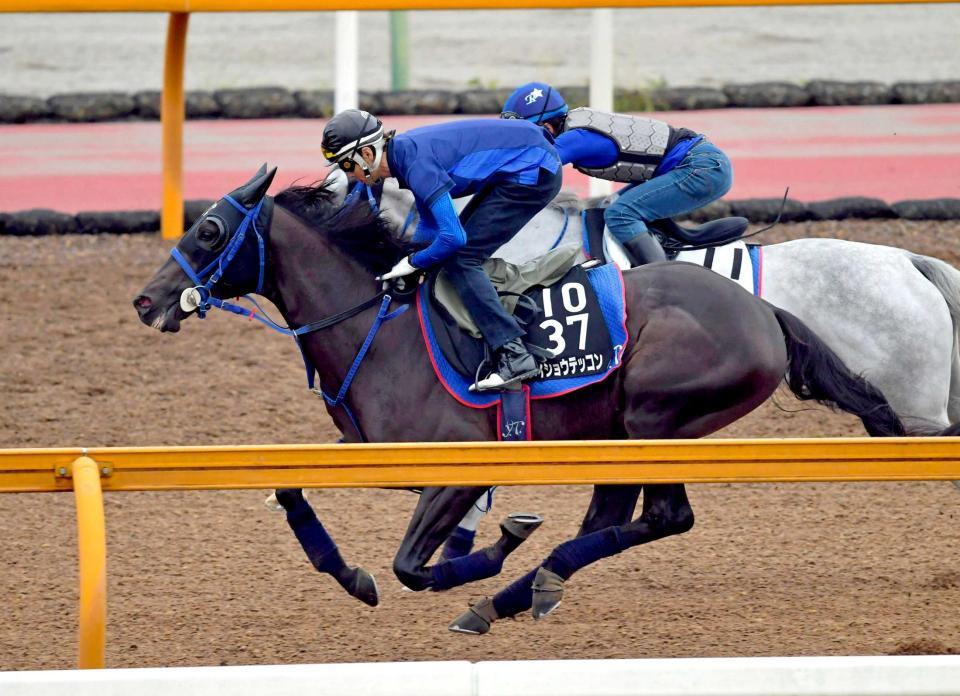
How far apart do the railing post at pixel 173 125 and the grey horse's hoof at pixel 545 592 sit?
16.0ft

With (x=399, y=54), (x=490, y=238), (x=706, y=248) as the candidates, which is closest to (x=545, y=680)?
(x=490, y=238)

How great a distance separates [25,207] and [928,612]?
7.23 meters

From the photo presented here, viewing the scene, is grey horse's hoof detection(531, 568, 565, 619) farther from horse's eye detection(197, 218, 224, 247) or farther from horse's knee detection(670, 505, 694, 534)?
horse's eye detection(197, 218, 224, 247)

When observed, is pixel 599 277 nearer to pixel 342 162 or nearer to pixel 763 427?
pixel 342 162

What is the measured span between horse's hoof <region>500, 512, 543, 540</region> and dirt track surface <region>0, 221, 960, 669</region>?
1.14ft

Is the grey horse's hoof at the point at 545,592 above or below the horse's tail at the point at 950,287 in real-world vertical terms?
below

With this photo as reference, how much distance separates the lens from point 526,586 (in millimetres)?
4875

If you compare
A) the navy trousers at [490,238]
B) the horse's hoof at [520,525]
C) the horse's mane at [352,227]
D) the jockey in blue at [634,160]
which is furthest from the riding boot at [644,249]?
the horse's hoof at [520,525]

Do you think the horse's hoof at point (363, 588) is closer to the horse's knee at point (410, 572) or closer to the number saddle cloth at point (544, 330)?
the horse's knee at point (410, 572)

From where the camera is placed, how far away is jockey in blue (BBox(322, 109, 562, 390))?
4.81 metres

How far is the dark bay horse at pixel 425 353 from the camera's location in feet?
16.3

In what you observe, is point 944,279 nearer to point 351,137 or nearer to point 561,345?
point 561,345

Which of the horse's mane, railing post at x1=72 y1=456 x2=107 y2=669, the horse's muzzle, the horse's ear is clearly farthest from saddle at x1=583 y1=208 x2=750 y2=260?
railing post at x1=72 y1=456 x2=107 y2=669

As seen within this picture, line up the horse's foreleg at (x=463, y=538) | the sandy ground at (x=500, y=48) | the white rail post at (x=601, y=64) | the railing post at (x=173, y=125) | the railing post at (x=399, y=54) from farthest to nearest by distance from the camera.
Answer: the sandy ground at (x=500, y=48)
the railing post at (x=399, y=54)
the white rail post at (x=601, y=64)
the railing post at (x=173, y=125)
the horse's foreleg at (x=463, y=538)
